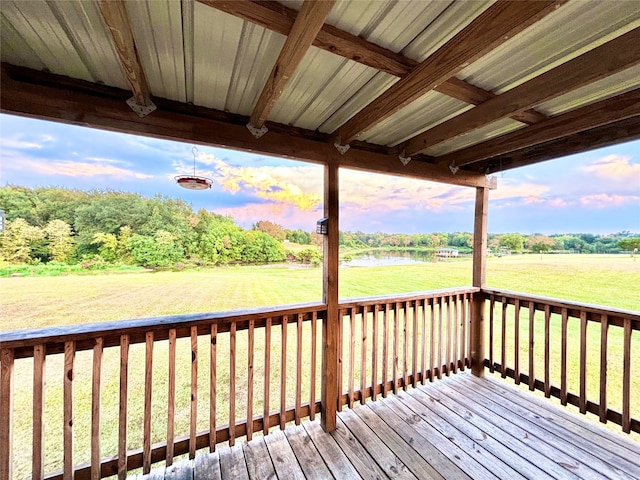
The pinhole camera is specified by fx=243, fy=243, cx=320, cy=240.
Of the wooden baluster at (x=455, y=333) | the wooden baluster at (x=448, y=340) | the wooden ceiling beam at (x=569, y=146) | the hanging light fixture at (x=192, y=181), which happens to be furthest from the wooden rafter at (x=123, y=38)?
the wooden baluster at (x=455, y=333)

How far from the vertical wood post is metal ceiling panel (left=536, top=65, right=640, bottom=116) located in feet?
5.31

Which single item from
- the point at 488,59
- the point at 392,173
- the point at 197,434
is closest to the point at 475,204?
the point at 392,173

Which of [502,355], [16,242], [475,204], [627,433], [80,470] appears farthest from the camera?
[475,204]

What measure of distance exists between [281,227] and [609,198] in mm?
3370

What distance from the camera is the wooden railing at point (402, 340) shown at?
7.88 ft

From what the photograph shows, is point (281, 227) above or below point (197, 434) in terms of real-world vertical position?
above

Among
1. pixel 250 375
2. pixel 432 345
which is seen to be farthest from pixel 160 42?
pixel 432 345

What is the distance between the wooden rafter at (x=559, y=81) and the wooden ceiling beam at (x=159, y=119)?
0.84 m

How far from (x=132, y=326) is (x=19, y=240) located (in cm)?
104

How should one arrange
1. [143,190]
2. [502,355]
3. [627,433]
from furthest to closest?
1. [502,355]
2. [143,190]
3. [627,433]

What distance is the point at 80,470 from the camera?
152cm

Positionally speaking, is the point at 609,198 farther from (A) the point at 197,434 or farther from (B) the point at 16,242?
(B) the point at 16,242

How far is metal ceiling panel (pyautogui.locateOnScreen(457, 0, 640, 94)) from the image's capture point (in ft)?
3.22

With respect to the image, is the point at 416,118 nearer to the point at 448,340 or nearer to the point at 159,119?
the point at 159,119
